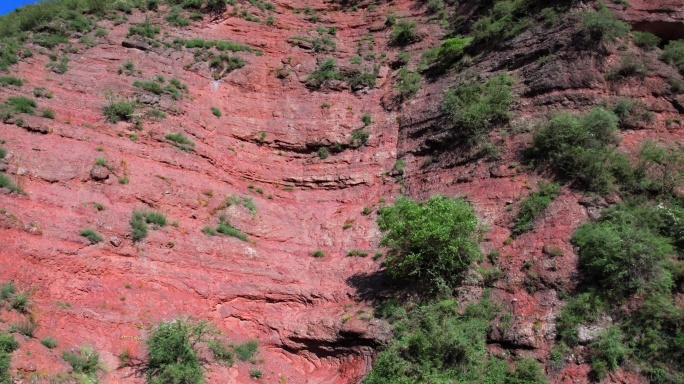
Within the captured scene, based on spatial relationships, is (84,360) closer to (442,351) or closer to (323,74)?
(442,351)

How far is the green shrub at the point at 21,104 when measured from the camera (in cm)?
1543

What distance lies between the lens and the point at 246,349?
42.0 feet

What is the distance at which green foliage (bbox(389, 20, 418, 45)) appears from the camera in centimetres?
2384

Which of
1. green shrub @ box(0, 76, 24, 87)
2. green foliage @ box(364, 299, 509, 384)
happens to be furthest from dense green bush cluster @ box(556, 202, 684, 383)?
green shrub @ box(0, 76, 24, 87)

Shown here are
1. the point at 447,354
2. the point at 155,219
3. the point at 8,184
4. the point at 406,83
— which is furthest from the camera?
the point at 406,83

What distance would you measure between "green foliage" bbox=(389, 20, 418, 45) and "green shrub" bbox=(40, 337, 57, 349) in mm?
18511

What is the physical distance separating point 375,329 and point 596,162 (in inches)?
290

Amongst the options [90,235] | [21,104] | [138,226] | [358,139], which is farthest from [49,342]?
[358,139]

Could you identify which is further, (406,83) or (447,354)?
(406,83)

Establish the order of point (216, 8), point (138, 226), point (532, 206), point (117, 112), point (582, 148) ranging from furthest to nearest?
point (216, 8)
point (117, 112)
point (582, 148)
point (532, 206)
point (138, 226)

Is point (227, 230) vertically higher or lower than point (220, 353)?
higher

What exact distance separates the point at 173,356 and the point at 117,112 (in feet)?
29.6

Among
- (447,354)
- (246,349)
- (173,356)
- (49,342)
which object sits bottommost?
(246,349)

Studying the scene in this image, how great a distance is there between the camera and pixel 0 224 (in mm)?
12211
